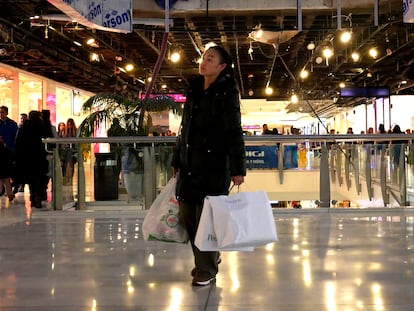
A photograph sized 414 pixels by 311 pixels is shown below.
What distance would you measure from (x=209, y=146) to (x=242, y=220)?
18.3 inches

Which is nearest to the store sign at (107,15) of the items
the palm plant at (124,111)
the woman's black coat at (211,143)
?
the woman's black coat at (211,143)

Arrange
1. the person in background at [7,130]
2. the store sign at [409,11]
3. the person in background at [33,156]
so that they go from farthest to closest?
the person in background at [7,130]
the person in background at [33,156]
the store sign at [409,11]

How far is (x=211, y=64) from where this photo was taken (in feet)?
10.6

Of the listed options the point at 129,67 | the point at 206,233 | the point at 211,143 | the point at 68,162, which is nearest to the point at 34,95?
the point at 129,67

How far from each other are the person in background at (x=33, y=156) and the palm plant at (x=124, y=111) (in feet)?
5.25

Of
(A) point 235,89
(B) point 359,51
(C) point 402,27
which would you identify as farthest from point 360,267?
(B) point 359,51

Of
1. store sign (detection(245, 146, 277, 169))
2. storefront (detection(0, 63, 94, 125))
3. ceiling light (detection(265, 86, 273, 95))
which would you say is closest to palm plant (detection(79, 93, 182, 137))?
store sign (detection(245, 146, 277, 169))

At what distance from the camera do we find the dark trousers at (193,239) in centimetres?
322

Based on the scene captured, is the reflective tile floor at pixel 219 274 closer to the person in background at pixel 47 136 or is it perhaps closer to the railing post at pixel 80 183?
the railing post at pixel 80 183

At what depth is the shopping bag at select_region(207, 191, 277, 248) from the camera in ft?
9.59

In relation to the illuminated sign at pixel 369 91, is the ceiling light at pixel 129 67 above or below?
above

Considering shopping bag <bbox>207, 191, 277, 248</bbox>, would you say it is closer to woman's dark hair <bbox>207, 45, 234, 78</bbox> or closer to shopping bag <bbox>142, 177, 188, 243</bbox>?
shopping bag <bbox>142, 177, 188, 243</bbox>

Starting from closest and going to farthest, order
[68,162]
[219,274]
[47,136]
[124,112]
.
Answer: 1. [219,274]
2. [68,162]
3. [47,136]
4. [124,112]

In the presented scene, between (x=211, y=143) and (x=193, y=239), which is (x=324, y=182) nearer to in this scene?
(x=193, y=239)
